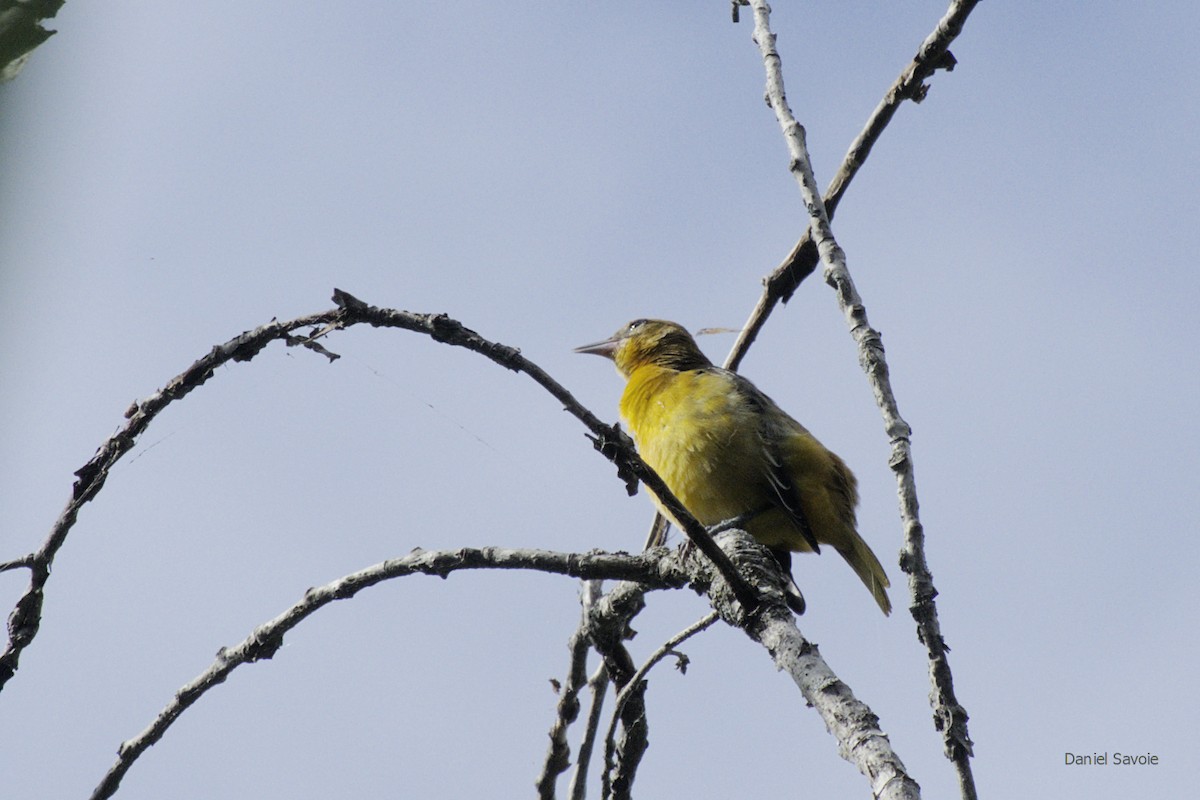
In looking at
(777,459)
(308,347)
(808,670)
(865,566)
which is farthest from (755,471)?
(808,670)

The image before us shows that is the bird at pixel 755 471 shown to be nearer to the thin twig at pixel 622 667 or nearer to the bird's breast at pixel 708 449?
the bird's breast at pixel 708 449

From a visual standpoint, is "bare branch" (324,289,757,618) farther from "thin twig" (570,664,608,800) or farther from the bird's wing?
the bird's wing

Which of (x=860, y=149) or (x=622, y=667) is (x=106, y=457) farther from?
(x=860, y=149)

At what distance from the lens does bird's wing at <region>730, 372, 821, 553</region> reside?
5.57 m

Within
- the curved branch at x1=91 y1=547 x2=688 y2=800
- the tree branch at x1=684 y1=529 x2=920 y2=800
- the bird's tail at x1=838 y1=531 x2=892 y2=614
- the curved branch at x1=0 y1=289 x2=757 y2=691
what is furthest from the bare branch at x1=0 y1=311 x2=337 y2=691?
the bird's tail at x1=838 y1=531 x2=892 y2=614

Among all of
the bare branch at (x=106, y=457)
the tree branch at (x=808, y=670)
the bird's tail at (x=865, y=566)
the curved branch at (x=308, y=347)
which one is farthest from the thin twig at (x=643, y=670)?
the bird's tail at (x=865, y=566)

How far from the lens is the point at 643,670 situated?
147 inches

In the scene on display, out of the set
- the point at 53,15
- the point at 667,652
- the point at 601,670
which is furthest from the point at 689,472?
the point at 53,15

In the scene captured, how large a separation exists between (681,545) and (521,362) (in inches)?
42.9

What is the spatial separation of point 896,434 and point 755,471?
297cm

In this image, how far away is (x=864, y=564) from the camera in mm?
5789

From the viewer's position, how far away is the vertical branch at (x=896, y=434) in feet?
7.56

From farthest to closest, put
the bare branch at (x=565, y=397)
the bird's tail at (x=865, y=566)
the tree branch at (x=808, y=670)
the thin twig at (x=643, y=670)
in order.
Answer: the bird's tail at (x=865, y=566)
the thin twig at (x=643, y=670)
the bare branch at (x=565, y=397)
the tree branch at (x=808, y=670)

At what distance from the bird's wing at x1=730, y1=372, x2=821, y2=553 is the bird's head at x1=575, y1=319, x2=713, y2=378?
3.34ft
